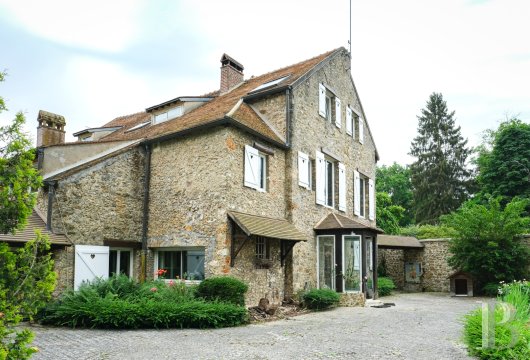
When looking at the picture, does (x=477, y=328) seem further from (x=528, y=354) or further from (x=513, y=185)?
(x=513, y=185)

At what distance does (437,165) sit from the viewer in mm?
41531

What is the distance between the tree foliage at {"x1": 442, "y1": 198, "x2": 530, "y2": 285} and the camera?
63.8 ft

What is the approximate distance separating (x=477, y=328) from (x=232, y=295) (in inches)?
223

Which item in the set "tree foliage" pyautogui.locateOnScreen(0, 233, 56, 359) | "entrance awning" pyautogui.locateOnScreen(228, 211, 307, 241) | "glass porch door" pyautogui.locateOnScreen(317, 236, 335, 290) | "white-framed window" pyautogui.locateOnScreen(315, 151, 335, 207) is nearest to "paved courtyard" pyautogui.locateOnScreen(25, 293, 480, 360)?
"entrance awning" pyautogui.locateOnScreen(228, 211, 307, 241)

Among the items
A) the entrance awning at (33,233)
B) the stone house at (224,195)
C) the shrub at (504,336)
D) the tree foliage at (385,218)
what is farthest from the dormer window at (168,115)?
the tree foliage at (385,218)

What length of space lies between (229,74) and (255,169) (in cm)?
675

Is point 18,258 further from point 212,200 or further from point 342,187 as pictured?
point 342,187

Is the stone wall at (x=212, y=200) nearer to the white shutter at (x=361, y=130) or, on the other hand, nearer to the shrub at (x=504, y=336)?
the shrub at (x=504, y=336)

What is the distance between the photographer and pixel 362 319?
11.8 metres

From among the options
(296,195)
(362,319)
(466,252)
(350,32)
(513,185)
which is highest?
(350,32)

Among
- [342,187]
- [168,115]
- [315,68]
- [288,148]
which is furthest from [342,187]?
[168,115]

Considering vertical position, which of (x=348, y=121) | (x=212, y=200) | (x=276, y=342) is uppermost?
(x=348, y=121)

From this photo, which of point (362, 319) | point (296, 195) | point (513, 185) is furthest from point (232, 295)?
point (513, 185)

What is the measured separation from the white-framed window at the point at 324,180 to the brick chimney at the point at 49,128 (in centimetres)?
966
